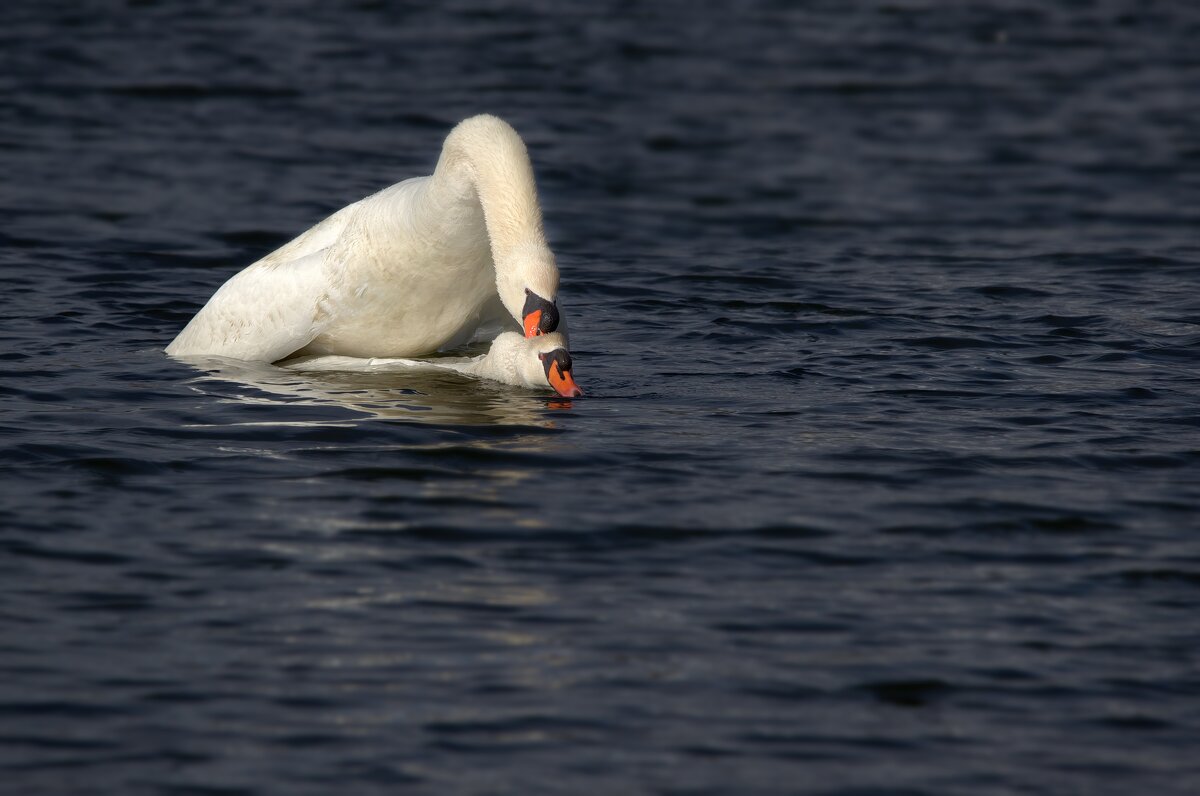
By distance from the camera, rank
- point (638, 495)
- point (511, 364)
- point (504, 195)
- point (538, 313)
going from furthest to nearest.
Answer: point (511, 364)
point (504, 195)
point (538, 313)
point (638, 495)

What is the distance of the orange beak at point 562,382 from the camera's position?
10633mm

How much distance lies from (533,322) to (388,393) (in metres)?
1.50

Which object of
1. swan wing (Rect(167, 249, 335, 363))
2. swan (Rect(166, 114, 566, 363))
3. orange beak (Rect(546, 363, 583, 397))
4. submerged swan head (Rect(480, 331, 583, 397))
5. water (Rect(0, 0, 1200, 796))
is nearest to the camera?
water (Rect(0, 0, 1200, 796))

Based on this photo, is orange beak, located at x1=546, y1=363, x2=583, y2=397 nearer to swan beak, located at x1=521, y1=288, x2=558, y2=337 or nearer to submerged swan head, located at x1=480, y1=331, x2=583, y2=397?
submerged swan head, located at x1=480, y1=331, x2=583, y2=397

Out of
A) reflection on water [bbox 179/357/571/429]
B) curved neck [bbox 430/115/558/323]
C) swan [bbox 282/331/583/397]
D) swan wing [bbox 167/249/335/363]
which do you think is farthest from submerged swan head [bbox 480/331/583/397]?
swan wing [bbox 167/249/335/363]

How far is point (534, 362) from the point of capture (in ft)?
35.0

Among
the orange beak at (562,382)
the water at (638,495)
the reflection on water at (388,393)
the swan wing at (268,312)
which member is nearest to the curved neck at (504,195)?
the orange beak at (562,382)

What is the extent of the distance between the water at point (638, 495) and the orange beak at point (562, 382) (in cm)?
18

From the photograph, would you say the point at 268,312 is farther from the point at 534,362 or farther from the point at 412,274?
the point at 534,362

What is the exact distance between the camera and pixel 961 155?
2102 centimetres

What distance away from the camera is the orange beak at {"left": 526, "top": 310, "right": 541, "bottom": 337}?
33.3ft

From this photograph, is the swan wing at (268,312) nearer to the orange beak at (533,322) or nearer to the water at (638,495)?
the water at (638,495)

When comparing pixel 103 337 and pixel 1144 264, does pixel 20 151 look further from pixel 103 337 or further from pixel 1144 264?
pixel 1144 264

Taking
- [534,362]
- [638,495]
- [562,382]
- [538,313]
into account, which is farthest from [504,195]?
[638,495]
